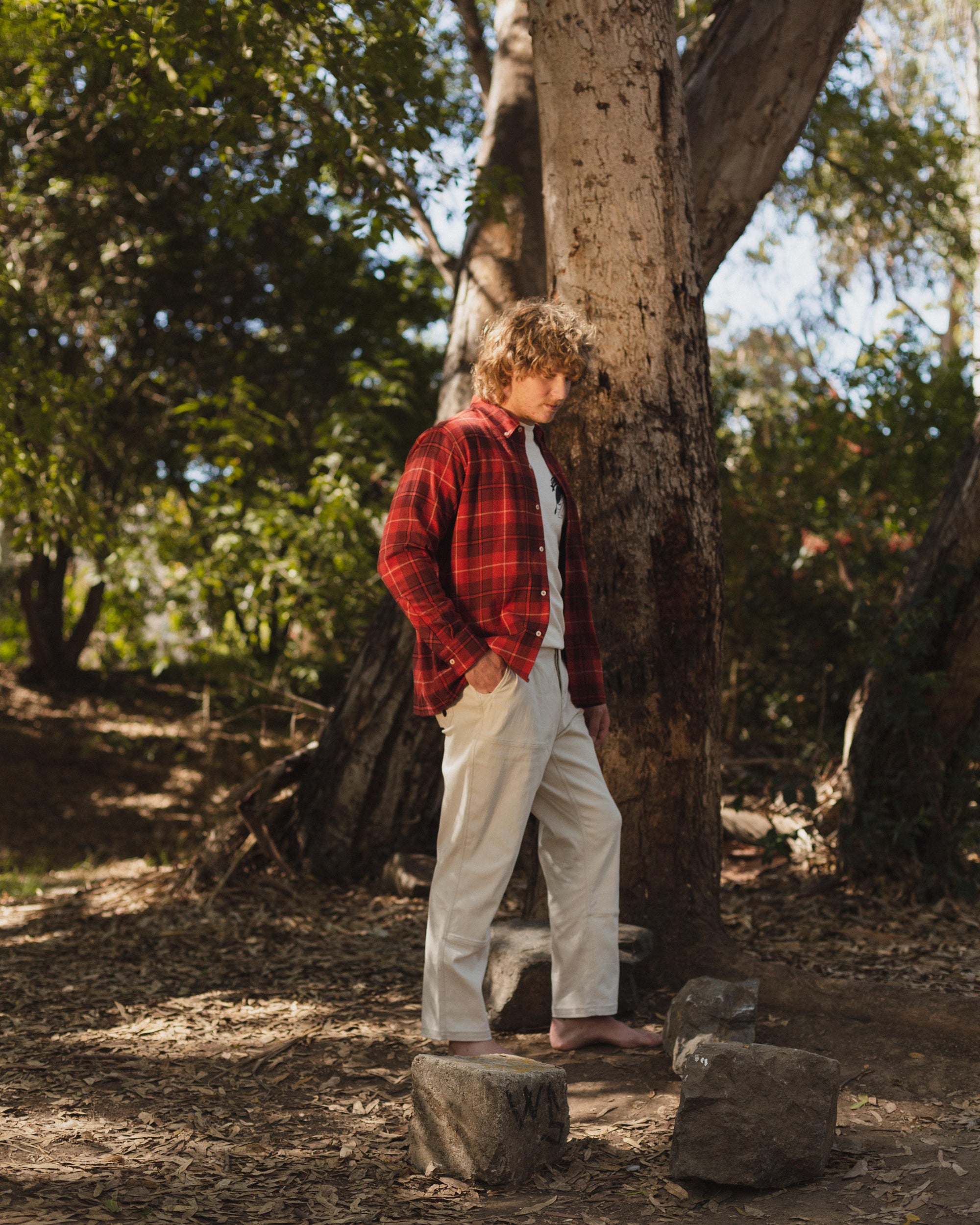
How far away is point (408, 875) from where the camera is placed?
5176 mm

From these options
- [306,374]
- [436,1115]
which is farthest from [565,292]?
[306,374]

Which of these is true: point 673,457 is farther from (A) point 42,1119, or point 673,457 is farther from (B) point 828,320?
(B) point 828,320

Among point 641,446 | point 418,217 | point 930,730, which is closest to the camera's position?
point 641,446

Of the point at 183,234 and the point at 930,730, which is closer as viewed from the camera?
the point at 930,730

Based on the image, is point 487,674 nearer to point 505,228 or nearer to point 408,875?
point 408,875

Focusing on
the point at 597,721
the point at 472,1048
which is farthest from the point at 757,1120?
the point at 597,721

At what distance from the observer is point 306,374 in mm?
9719

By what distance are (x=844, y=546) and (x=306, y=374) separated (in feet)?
16.9

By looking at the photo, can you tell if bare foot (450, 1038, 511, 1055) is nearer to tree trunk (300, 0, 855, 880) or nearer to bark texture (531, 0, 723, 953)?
bark texture (531, 0, 723, 953)

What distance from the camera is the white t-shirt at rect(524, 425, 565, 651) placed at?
297 centimetres

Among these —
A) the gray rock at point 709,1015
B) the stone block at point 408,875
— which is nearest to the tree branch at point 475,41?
the stone block at point 408,875

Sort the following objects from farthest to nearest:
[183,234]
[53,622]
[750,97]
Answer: [53,622], [183,234], [750,97]

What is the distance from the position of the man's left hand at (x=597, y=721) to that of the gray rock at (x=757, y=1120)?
3.47 feet

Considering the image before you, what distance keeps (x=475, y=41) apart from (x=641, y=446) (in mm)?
4282
